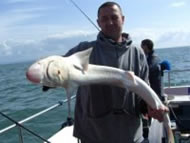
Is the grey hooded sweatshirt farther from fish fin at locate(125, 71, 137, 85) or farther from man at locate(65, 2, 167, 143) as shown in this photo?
fish fin at locate(125, 71, 137, 85)

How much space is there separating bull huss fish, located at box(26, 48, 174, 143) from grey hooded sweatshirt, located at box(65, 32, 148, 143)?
0.55 ft

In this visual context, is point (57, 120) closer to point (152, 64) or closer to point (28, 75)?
point (152, 64)

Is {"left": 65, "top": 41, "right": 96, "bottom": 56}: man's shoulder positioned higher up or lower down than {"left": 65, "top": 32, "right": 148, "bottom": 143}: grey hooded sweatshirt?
higher up

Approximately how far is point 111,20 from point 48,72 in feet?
3.26

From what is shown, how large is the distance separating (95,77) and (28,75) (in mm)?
687

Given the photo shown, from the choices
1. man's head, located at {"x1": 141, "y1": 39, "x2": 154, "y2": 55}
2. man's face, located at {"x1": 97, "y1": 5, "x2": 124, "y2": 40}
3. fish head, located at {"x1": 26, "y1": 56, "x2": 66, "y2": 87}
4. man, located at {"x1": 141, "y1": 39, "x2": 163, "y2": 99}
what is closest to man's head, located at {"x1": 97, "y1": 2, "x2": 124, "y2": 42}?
man's face, located at {"x1": 97, "y1": 5, "x2": 124, "y2": 40}

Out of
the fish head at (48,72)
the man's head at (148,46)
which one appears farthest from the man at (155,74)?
the fish head at (48,72)

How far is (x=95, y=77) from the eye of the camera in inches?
109

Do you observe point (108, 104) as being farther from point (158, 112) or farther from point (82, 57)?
point (82, 57)

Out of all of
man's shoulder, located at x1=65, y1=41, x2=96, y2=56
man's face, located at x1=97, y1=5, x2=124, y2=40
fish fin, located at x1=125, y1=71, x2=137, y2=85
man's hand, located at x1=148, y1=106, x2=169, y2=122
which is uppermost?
man's face, located at x1=97, y1=5, x2=124, y2=40

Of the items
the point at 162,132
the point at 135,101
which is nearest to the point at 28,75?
the point at 135,101

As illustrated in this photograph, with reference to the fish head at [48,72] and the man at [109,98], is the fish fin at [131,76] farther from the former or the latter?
the fish head at [48,72]

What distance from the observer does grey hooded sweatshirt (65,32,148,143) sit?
316 centimetres

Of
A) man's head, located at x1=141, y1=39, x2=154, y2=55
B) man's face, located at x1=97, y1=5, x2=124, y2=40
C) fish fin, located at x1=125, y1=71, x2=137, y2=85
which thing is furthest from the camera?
man's head, located at x1=141, y1=39, x2=154, y2=55
